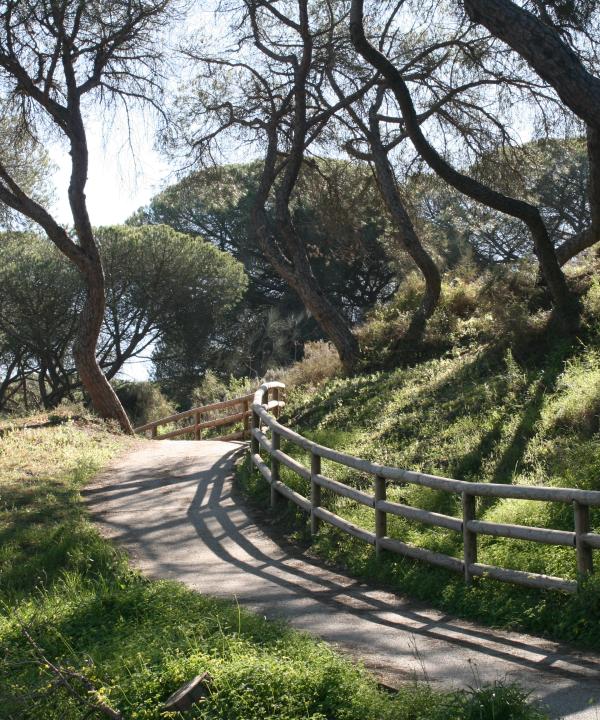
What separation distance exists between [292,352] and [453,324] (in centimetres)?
1984

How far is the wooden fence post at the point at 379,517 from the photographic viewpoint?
902 cm

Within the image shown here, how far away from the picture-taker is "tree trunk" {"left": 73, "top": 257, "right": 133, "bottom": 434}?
64.6 ft

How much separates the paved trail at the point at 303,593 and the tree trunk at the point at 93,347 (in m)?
5.40

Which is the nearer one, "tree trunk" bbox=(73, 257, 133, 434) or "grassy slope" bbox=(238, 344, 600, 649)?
"grassy slope" bbox=(238, 344, 600, 649)

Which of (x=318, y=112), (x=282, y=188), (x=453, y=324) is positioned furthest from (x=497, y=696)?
(x=318, y=112)

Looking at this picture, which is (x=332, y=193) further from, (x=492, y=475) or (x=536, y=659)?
(x=536, y=659)

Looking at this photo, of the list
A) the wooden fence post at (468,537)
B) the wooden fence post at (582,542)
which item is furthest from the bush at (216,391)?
the wooden fence post at (582,542)

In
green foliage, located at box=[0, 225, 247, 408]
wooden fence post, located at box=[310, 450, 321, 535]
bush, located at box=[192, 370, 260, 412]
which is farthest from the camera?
green foliage, located at box=[0, 225, 247, 408]

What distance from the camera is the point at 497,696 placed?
4.78 meters

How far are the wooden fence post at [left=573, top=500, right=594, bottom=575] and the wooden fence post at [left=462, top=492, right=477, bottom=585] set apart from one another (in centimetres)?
108

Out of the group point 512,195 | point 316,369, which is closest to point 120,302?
point 316,369

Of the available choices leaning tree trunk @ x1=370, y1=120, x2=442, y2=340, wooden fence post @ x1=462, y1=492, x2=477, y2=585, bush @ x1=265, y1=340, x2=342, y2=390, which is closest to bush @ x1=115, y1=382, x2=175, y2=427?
bush @ x1=265, y1=340, x2=342, y2=390

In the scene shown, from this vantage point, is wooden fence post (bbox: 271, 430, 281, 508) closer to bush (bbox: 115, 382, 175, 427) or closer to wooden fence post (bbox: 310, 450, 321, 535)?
wooden fence post (bbox: 310, 450, 321, 535)

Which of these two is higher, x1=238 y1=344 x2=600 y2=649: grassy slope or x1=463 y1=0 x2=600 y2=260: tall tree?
x1=463 y1=0 x2=600 y2=260: tall tree
